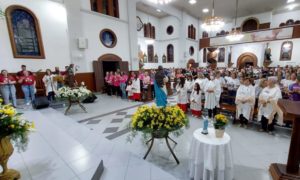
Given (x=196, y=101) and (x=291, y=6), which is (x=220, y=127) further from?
(x=291, y=6)

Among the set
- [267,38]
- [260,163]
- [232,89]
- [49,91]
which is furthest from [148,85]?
[267,38]

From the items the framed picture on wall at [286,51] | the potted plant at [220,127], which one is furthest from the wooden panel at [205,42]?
the potted plant at [220,127]

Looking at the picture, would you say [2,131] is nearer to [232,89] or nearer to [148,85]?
[232,89]

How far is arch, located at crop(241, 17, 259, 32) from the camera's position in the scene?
15.7 m

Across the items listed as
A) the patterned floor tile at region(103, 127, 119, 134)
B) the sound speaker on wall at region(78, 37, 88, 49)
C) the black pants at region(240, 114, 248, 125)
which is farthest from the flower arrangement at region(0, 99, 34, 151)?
the sound speaker on wall at region(78, 37, 88, 49)

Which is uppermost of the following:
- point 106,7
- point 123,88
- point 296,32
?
point 106,7

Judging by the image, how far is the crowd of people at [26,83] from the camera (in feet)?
17.5

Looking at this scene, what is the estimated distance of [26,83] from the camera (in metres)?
5.86

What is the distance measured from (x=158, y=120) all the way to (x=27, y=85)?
5945mm

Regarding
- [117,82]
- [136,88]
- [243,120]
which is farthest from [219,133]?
[117,82]

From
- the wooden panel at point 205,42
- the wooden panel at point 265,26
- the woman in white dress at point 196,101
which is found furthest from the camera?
the wooden panel at point 265,26

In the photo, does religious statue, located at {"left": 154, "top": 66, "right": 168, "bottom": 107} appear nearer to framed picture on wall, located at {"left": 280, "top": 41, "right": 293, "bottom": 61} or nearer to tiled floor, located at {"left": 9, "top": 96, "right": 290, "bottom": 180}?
tiled floor, located at {"left": 9, "top": 96, "right": 290, "bottom": 180}

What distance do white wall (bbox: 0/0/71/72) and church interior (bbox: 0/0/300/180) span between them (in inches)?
1.6

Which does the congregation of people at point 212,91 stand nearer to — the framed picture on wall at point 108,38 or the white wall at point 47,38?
the white wall at point 47,38
